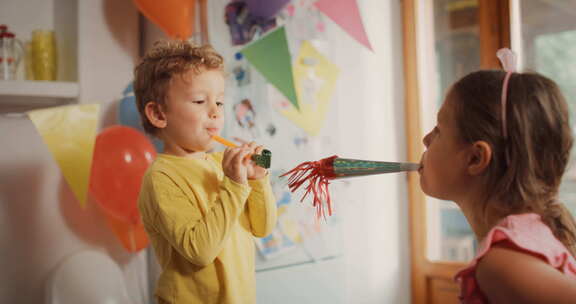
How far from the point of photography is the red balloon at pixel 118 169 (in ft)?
6.31

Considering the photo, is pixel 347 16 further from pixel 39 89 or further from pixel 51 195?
pixel 51 195

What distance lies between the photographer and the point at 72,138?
184cm

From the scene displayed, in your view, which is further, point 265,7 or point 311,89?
point 311,89

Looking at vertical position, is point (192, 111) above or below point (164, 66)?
below

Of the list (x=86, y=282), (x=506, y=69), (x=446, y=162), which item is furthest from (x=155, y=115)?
(x=86, y=282)

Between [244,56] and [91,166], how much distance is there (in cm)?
75

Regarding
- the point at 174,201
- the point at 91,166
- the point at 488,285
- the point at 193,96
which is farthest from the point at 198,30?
the point at 488,285

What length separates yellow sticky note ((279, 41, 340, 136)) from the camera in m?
2.25

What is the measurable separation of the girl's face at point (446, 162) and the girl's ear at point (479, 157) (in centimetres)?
2

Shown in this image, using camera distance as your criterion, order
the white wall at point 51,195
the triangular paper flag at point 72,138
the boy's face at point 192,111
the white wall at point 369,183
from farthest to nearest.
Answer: the white wall at point 369,183 < the white wall at point 51,195 < the triangular paper flag at point 72,138 < the boy's face at point 192,111

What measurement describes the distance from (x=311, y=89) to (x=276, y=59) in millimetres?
312

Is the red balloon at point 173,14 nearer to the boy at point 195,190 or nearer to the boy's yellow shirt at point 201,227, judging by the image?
the boy at point 195,190

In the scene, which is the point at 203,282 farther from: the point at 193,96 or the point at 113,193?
the point at 113,193

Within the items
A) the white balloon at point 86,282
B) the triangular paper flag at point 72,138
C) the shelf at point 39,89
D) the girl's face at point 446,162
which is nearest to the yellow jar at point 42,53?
the shelf at point 39,89
